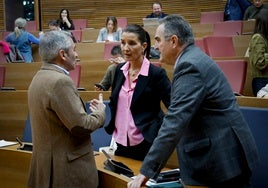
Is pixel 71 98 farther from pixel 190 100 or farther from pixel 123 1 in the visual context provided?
pixel 123 1

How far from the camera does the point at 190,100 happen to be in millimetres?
1123

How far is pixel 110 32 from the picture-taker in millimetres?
5258

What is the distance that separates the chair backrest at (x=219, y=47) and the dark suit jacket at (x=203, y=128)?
2607 millimetres

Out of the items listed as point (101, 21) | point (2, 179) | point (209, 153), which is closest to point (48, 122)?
point (209, 153)

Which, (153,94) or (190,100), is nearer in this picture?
(190,100)

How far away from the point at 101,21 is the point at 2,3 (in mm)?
2121

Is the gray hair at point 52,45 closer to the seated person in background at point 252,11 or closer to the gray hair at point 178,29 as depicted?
the gray hair at point 178,29

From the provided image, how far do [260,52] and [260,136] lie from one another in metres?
1.23

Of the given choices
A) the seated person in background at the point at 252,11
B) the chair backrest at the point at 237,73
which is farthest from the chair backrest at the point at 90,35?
the chair backrest at the point at 237,73

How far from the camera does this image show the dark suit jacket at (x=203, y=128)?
44.5 inches

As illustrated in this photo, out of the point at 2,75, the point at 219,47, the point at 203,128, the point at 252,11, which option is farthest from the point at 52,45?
the point at 252,11

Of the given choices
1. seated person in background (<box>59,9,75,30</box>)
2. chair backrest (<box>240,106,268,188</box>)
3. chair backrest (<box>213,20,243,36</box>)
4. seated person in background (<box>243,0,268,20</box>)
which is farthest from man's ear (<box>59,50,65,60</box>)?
seated person in background (<box>59,9,75,30</box>)

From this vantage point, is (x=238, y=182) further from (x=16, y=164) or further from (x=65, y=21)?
(x=65, y=21)

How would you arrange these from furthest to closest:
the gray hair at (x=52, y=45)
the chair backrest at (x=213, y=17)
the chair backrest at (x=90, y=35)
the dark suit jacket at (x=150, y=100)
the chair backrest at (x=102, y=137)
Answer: the chair backrest at (x=213, y=17)
the chair backrest at (x=90, y=35)
the chair backrest at (x=102, y=137)
the dark suit jacket at (x=150, y=100)
the gray hair at (x=52, y=45)
